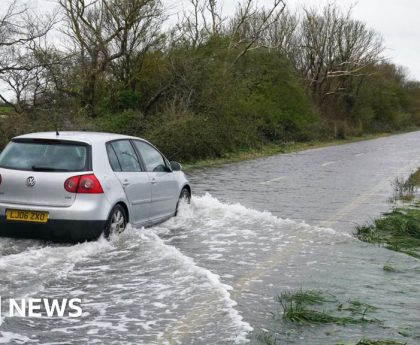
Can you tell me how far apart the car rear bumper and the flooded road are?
14 cm

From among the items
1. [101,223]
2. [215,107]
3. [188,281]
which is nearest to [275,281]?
[188,281]

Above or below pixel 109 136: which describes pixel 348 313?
below

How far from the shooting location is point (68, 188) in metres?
8.14

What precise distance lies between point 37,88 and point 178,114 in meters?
5.58

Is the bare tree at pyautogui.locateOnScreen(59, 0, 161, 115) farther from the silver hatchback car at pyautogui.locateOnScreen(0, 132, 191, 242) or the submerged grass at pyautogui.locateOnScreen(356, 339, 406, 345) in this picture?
the submerged grass at pyautogui.locateOnScreen(356, 339, 406, 345)

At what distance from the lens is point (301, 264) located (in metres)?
7.76

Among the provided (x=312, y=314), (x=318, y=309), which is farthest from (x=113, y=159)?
(x=312, y=314)

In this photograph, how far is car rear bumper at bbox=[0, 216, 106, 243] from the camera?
7.99 meters

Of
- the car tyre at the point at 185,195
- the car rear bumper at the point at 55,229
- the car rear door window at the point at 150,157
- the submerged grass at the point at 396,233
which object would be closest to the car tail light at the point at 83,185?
the car rear bumper at the point at 55,229

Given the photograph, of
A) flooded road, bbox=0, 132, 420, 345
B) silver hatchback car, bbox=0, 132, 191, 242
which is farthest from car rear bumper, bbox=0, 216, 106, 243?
flooded road, bbox=0, 132, 420, 345

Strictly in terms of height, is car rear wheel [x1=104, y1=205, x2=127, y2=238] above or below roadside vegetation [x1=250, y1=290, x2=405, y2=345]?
above

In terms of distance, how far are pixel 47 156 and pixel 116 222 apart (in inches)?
49.3

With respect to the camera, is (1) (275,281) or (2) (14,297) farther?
(1) (275,281)

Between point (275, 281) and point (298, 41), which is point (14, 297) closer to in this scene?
point (275, 281)
